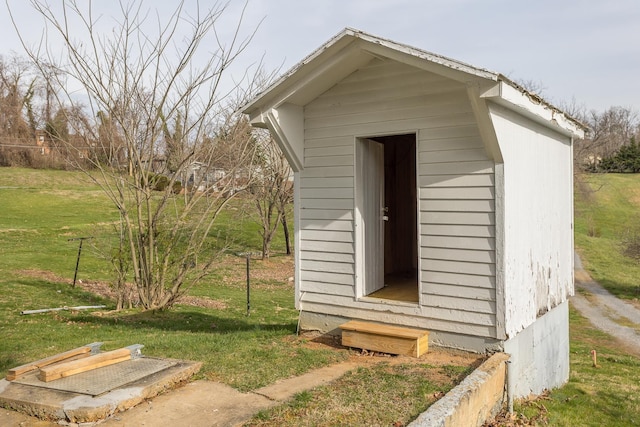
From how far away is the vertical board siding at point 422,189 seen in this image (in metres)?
5.21

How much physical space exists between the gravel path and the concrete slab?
13.8m

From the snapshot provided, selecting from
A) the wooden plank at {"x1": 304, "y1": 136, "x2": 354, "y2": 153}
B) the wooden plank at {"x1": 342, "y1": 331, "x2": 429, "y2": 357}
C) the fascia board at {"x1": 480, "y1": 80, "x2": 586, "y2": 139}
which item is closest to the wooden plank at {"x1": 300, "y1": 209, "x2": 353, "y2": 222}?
the wooden plank at {"x1": 304, "y1": 136, "x2": 354, "y2": 153}

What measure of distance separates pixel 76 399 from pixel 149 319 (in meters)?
5.40

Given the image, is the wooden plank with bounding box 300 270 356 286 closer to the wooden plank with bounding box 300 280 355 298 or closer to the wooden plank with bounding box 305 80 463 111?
the wooden plank with bounding box 300 280 355 298

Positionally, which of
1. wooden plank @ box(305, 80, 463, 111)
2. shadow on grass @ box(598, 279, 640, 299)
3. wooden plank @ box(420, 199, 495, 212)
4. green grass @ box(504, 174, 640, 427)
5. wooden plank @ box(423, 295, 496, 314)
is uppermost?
wooden plank @ box(305, 80, 463, 111)

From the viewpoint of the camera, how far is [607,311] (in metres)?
19.0

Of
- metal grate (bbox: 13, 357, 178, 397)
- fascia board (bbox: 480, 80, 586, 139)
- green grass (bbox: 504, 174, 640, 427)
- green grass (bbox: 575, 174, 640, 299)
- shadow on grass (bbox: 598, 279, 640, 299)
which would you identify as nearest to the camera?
metal grate (bbox: 13, 357, 178, 397)

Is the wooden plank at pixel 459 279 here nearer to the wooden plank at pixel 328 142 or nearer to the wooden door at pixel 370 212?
the wooden door at pixel 370 212

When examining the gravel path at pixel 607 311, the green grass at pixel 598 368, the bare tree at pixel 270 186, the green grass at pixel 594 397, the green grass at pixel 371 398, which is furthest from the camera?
the bare tree at pixel 270 186

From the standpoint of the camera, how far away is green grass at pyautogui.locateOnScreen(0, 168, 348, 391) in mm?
5348

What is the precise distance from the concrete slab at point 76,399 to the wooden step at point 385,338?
6.95ft

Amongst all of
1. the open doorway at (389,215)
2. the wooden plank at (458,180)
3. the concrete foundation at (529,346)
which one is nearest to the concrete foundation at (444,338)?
the concrete foundation at (529,346)

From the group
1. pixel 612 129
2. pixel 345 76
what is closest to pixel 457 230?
pixel 345 76

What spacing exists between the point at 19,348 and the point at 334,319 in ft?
13.6
